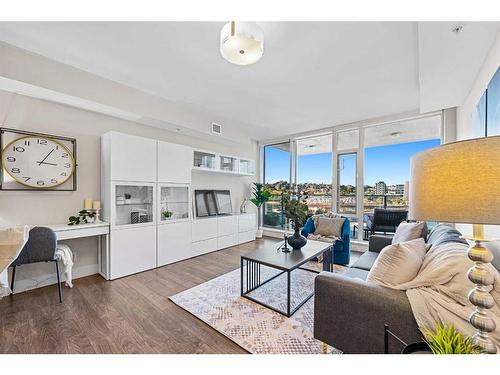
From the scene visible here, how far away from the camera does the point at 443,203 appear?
2.72 ft

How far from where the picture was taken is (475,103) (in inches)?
91.6

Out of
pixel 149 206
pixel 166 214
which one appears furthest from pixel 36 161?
pixel 166 214

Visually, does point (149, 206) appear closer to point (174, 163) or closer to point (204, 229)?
point (174, 163)

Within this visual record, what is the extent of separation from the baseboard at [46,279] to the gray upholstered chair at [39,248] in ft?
1.61

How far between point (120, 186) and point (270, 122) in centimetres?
298

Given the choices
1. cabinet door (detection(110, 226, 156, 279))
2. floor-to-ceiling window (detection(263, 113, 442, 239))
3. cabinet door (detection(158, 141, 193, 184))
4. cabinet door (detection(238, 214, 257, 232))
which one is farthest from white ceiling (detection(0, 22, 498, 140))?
cabinet door (detection(238, 214, 257, 232))

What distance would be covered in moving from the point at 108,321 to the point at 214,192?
2998 mm

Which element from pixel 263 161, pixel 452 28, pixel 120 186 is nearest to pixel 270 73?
pixel 452 28

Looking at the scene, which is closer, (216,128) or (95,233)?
(95,233)

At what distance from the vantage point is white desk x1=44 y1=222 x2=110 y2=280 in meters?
2.57

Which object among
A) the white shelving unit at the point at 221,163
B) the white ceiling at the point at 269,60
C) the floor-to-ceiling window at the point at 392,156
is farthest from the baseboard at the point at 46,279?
the floor-to-ceiling window at the point at 392,156

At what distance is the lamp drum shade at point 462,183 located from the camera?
74 cm

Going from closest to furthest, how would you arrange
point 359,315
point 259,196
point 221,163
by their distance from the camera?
1. point 359,315
2. point 221,163
3. point 259,196

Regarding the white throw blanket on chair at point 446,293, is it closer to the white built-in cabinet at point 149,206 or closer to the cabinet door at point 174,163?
the white built-in cabinet at point 149,206
